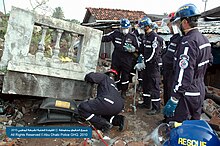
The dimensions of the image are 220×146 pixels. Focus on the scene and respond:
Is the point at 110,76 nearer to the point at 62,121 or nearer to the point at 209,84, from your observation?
the point at 62,121

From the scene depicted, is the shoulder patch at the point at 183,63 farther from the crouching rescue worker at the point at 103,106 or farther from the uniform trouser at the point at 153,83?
the uniform trouser at the point at 153,83

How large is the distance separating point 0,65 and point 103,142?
2.02 m

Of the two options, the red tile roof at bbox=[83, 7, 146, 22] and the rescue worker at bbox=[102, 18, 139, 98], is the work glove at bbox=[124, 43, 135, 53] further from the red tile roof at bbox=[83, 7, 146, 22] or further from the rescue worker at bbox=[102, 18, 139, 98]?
the red tile roof at bbox=[83, 7, 146, 22]

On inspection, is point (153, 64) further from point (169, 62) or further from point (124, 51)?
point (124, 51)

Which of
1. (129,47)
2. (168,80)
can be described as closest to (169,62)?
(168,80)

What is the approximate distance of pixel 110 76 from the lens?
439 cm

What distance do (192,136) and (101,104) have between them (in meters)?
2.48

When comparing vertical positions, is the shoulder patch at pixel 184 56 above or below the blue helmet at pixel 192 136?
above

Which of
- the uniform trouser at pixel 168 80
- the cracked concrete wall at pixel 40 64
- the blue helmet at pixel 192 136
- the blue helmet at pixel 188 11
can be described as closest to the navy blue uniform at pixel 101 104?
the cracked concrete wall at pixel 40 64

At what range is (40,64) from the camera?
3938 mm

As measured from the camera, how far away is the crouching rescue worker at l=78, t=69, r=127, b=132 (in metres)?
3.92

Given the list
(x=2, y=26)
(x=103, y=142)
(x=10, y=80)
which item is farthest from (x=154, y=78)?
(x=2, y=26)

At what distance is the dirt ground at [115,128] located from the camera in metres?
3.38

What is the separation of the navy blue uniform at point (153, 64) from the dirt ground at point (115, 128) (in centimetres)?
40
